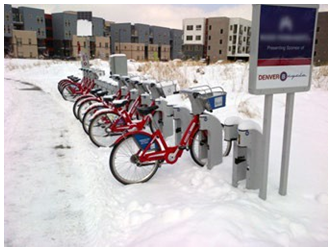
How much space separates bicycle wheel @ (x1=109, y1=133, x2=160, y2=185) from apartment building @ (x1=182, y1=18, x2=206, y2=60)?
5106cm

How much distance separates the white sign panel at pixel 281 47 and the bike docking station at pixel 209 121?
3.31 ft

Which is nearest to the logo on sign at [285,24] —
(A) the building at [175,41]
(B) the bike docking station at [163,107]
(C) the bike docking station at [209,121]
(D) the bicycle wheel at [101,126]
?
(C) the bike docking station at [209,121]

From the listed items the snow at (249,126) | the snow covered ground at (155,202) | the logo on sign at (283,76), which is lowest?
the snow covered ground at (155,202)

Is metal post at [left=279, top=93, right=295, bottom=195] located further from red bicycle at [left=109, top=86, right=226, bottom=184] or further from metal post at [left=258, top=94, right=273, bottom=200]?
red bicycle at [left=109, top=86, right=226, bottom=184]

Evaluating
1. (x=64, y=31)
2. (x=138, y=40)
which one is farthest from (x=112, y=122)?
(x=138, y=40)

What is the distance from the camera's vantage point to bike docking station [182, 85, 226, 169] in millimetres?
3824

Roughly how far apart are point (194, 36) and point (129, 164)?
175 ft

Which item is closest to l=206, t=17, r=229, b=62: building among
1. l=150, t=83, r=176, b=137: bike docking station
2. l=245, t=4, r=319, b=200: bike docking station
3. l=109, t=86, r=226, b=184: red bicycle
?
l=150, t=83, r=176, b=137: bike docking station

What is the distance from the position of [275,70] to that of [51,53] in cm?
6141

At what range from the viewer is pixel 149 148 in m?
3.79

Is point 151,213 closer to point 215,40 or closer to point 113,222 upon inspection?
point 113,222

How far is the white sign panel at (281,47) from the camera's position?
2732 millimetres

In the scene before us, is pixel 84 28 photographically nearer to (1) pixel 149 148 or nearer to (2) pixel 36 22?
(1) pixel 149 148

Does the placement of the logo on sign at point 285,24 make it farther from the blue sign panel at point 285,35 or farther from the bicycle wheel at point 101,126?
the bicycle wheel at point 101,126
